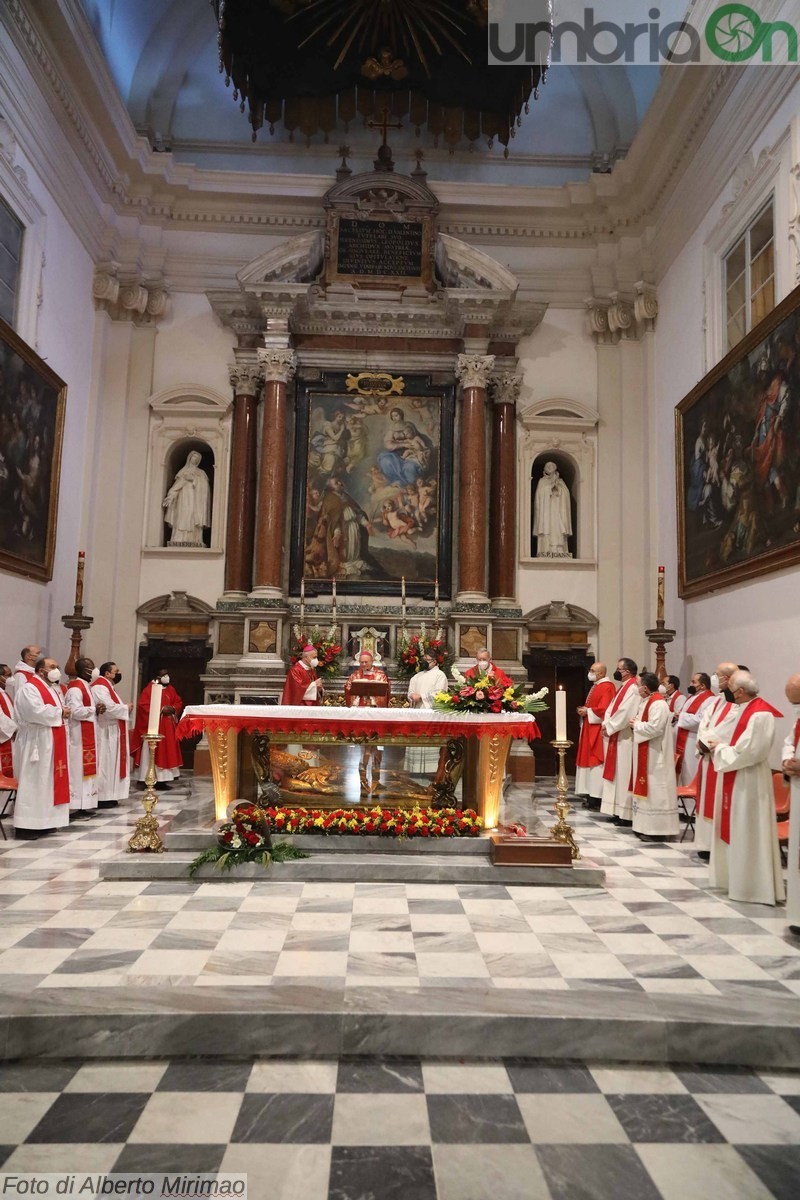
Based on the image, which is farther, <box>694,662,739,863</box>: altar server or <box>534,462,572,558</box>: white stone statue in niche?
Result: <box>534,462,572,558</box>: white stone statue in niche

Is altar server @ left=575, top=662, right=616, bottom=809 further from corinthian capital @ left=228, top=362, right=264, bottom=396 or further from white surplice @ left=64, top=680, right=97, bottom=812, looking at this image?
corinthian capital @ left=228, top=362, right=264, bottom=396

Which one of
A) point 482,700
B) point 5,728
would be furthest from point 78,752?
point 482,700

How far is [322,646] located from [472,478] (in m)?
3.73

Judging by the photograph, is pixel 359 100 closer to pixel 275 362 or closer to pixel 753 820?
pixel 275 362

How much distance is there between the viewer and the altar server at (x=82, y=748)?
8555 mm

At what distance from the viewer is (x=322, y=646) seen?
1087 centimetres

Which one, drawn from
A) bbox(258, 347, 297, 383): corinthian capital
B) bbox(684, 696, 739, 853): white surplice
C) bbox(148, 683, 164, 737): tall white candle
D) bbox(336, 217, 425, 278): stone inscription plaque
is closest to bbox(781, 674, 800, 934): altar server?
bbox(684, 696, 739, 853): white surplice

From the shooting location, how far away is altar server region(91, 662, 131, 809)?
30.1 feet

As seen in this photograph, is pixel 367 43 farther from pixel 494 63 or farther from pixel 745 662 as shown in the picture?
pixel 745 662

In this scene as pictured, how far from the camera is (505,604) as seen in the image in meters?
12.7

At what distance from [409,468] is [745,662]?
6.03 metres

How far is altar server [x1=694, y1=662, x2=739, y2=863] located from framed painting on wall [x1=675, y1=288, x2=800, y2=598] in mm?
1753

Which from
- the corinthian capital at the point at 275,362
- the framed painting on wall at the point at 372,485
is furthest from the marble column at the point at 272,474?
the framed painting on wall at the point at 372,485

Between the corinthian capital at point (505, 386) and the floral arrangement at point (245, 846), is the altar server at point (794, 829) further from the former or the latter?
the corinthian capital at point (505, 386)
